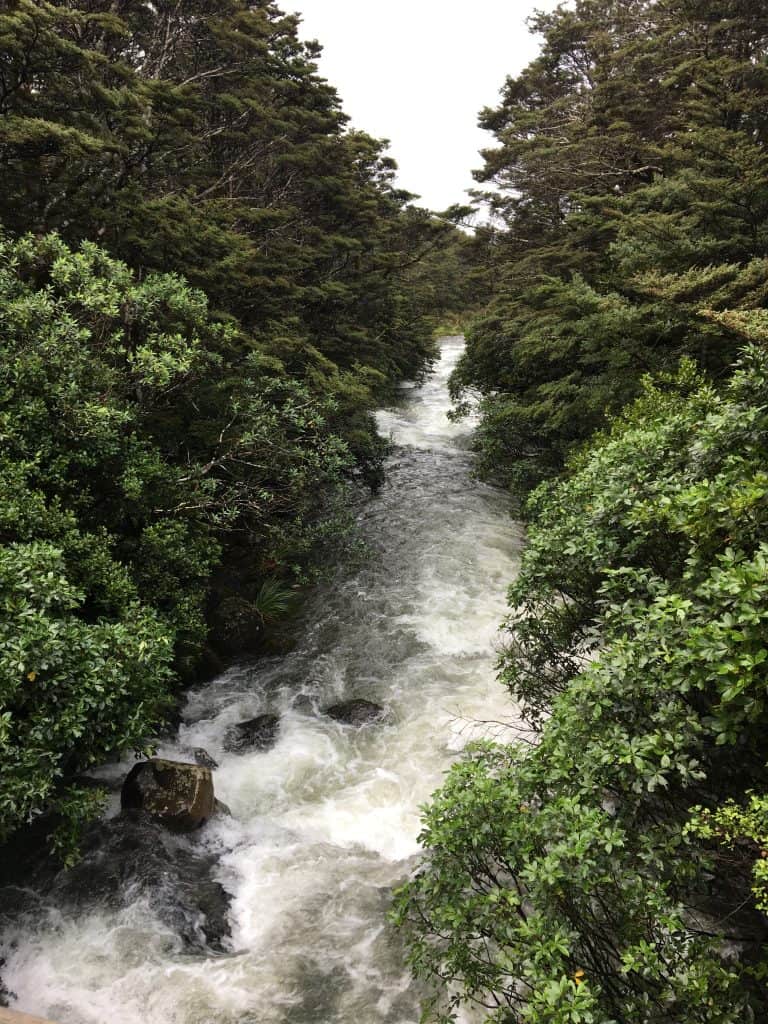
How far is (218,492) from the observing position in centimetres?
1026

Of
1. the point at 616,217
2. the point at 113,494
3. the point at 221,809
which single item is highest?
the point at 616,217

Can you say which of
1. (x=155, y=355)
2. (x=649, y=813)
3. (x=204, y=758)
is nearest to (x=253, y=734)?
(x=204, y=758)

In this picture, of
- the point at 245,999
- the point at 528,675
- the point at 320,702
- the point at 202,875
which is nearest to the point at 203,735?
the point at 320,702

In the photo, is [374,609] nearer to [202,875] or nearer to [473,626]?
[473,626]

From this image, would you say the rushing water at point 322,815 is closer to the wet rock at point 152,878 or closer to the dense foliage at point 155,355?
A: the wet rock at point 152,878

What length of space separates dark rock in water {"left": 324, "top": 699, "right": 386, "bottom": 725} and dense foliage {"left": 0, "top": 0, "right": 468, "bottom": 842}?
2.47 meters

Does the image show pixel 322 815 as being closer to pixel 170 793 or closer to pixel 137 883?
pixel 170 793

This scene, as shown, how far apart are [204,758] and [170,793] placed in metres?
1.31

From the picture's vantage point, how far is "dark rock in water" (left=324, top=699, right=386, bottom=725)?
901 centimetres

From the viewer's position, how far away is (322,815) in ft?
24.0

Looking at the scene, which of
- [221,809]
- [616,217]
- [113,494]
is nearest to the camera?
[221,809]

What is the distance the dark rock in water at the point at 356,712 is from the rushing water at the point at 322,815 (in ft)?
0.53

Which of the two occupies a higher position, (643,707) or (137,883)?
(643,707)

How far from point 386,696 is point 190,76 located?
712 inches
